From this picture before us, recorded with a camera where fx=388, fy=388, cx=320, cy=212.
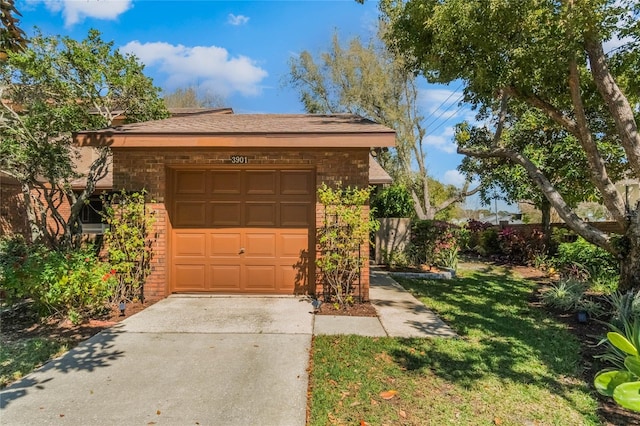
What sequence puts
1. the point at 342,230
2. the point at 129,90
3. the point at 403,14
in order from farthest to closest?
the point at 129,90, the point at 403,14, the point at 342,230

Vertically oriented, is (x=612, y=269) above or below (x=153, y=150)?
below

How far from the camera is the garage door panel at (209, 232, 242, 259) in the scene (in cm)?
745

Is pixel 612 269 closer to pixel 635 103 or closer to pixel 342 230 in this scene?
pixel 635 103

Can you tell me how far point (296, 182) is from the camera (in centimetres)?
739

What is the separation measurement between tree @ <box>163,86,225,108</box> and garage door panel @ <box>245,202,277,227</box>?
2205 centimetres

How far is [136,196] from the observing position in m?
6.81

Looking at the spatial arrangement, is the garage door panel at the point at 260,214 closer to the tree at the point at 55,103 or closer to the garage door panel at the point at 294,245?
the garage door panel at the point at 294,245

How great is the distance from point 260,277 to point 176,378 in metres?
3.60

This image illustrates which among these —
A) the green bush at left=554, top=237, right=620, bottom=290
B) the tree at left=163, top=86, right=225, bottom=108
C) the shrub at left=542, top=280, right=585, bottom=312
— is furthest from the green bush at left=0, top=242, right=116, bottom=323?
the tree at left=163, top=86, right=225, bottom=108

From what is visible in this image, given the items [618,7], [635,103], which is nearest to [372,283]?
[618,7]

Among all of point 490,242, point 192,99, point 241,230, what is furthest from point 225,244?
point 192,99

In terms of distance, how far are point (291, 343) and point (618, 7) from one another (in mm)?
6712

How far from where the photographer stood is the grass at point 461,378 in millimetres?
3312

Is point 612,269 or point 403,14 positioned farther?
point 612,269
